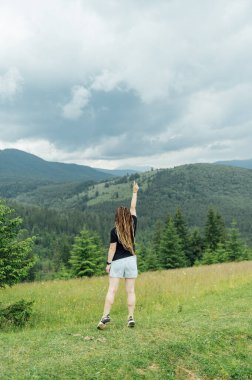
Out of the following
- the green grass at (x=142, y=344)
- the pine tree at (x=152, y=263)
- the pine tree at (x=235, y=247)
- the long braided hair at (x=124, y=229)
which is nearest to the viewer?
the green grass at (x=142, y=344)

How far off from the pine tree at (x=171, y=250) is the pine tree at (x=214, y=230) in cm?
568

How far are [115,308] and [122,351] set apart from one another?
6.24 meters

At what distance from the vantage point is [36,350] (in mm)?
8273

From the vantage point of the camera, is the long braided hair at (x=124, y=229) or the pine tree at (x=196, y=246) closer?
the long braided hair at (x=124, y=229)

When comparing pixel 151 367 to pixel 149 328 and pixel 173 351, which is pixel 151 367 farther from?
pixel 149 328

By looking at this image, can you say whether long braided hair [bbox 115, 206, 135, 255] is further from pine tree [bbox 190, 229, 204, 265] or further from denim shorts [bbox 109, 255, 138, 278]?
pine tree [bbox 190, 229, 204, 265]

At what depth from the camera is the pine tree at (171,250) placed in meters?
47.0

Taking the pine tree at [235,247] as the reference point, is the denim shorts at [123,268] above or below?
above

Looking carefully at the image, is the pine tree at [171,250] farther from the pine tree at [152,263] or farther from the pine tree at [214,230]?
the pine tree at [214,230]

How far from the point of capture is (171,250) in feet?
155

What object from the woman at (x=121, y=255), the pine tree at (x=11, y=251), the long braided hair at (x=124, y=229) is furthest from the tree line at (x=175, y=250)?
the long braided hair at (x=124, y=229)

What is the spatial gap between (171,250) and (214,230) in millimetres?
7437

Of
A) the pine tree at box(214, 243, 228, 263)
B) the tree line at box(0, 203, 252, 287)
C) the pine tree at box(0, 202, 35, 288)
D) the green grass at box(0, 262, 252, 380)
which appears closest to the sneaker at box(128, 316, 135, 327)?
the green grass at box(0, 262, 252, 380)

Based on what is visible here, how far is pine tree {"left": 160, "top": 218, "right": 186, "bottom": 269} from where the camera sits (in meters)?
47.0
